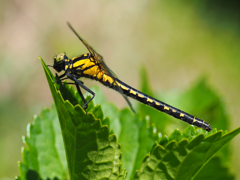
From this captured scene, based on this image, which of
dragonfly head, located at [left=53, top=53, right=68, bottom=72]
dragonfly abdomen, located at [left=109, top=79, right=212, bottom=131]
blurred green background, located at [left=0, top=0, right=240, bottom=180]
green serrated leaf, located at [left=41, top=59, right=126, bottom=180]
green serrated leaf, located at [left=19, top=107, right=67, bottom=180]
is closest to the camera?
green serrated leaf, located at [left=41, top=59, right=126, bottom=180]

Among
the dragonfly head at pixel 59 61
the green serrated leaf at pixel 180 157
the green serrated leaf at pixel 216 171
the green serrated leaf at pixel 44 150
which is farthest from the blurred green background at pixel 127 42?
the green serrated leaf at pixel 180 157

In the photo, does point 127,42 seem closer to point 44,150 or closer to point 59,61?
point 59,61

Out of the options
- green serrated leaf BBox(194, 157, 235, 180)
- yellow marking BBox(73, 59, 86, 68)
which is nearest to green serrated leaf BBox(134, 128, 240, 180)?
green serrated leaf BBox(194, 157, 235, 180)

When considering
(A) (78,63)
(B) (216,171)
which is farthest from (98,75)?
(B) (216,171)

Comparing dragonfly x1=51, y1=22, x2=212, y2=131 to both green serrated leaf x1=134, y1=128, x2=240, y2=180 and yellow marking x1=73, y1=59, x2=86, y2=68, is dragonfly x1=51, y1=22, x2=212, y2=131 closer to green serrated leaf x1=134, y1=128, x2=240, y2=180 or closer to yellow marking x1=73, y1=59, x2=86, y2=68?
yellow marking x1=73, y1=59, x2=86, y2=68

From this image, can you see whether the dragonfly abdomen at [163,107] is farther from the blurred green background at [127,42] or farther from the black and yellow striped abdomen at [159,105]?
the blurred green background at [127,42]

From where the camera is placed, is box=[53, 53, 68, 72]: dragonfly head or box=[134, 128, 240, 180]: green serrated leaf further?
box=[53, 53, 68, 72]: dragonfly head
